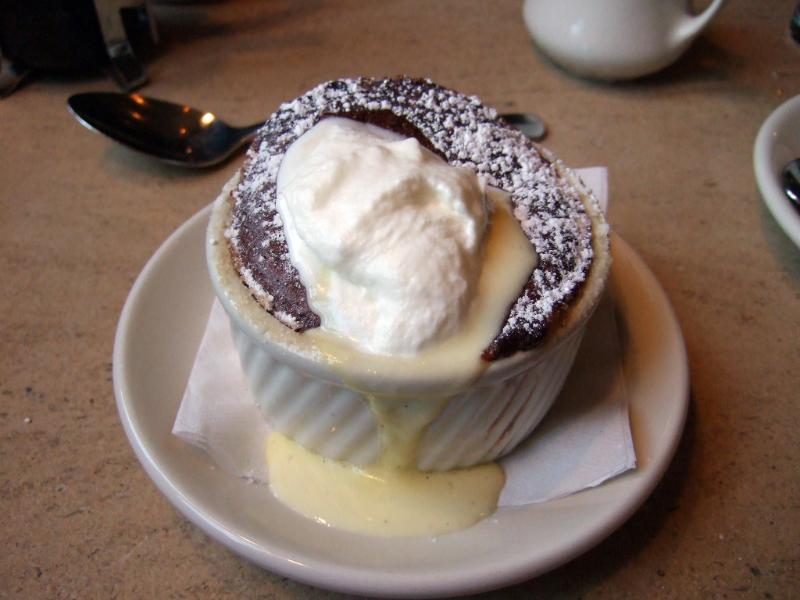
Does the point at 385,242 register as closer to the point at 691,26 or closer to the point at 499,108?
the point at 499,108

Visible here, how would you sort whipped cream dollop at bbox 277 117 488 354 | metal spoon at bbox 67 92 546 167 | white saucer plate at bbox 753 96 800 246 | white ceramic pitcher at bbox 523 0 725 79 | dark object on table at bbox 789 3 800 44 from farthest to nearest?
1. dark object on table at bbox 789 3 800 44
2. white ceramic pitcher at bbox 523 0 725 79
3. metal spoon at bbox 67 92 546 167
4. white saucer plate at bbox 753 96 800 246
5. whipped cream dollop at bbox 277 117 488 354

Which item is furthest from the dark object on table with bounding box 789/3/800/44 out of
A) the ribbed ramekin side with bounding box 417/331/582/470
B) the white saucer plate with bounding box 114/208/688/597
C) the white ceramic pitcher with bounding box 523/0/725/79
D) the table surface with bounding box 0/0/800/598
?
the ribbed ramekin side with bounding box 417/331/582/470

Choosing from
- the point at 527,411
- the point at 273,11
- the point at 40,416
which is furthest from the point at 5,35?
the point at 527,411

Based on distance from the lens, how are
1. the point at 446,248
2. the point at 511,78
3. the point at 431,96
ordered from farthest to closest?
the point at 511,78
the point at 431,96
the point at 446,248

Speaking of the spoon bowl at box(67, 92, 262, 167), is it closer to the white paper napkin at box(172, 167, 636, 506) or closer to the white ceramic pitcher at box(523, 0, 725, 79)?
the white paper napkin at box(172, 167, 636, 506)

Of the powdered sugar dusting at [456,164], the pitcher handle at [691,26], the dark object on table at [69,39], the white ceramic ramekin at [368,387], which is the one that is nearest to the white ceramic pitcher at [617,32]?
the pitcher handle at [691,26]

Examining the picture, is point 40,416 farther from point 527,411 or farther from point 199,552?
point 527,411

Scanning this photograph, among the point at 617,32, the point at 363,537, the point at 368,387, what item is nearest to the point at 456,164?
the point at 368,387
